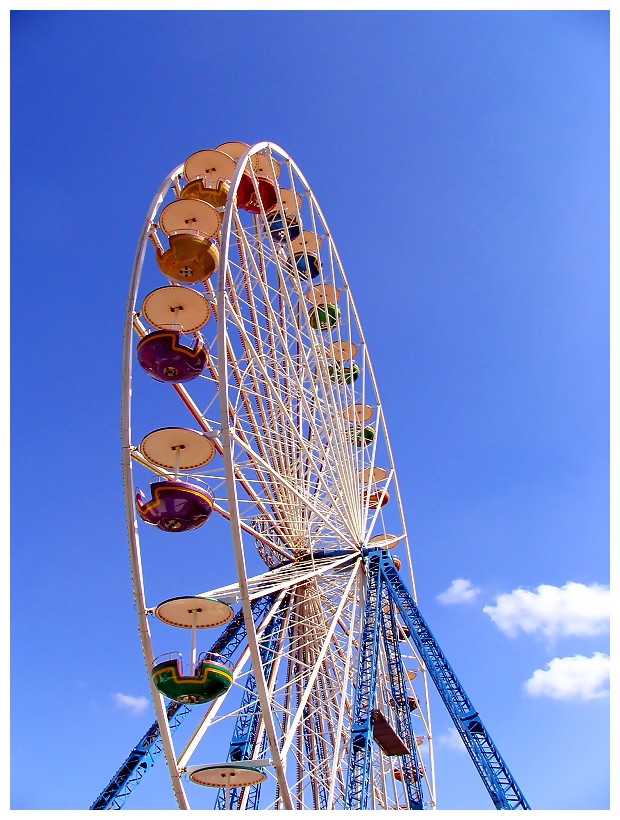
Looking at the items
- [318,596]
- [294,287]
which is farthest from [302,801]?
[294,287]

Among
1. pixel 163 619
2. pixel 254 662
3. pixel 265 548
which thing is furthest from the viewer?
pixel 265 548

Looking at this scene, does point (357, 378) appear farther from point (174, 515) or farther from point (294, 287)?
point (174, 515)

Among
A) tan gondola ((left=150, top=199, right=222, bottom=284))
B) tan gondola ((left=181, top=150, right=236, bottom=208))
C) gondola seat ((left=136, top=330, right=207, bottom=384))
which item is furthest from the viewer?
tan gondola ((left=181, top=150, right=236, bottom=208))

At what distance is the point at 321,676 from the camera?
20.7 m

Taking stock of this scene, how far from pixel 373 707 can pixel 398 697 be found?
7.16ft

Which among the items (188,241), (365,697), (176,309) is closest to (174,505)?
(176,309)

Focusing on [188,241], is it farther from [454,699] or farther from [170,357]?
[454,699]

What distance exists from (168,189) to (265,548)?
10317 millimetres

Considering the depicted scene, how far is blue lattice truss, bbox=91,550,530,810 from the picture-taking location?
667 inches

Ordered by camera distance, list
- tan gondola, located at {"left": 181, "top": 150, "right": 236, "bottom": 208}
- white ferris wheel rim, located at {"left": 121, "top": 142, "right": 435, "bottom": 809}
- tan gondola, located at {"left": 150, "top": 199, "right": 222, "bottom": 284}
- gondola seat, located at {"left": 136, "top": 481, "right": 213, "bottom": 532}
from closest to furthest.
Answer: white ferris wheel rim, located at {"left": 121, "top": 142, "right": 435, "bottom": 809} → gondola seat, located at {"left": 136, "top": 481, "right": 213, "bottom": 532} → tan gondola, located at {"left": 150, "top": 199, "right": 222, "bottom": 284} → tan gondola, located at {"left": 181, "top": 150, "right": 236, "bottom": 208}

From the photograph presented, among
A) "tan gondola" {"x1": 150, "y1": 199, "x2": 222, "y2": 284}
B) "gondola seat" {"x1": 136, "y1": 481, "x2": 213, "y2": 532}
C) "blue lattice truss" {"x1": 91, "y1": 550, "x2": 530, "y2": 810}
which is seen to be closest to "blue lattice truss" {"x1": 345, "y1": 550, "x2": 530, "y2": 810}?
"blue lattice truss" {"x1": 91, "y1": 550, "x2": 530, "y2": 810}

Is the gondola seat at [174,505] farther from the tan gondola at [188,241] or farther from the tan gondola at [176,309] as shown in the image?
the tan gondola at [188,241]

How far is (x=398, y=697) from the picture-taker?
20.2 m

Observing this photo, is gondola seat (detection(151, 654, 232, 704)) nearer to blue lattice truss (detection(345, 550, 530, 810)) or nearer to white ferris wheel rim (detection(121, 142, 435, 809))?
white ferris wheel rim (detection(121, 142, 435, 809))
